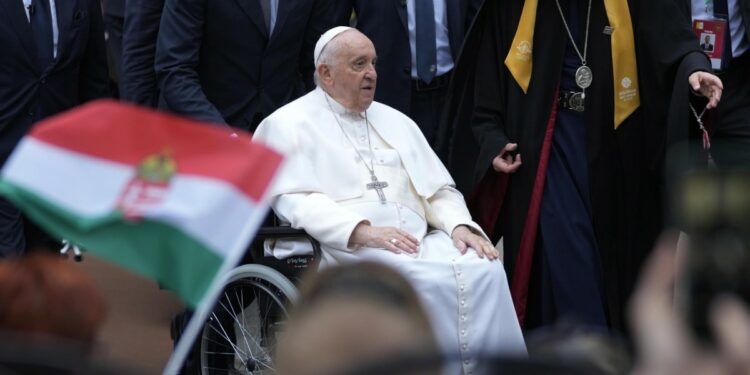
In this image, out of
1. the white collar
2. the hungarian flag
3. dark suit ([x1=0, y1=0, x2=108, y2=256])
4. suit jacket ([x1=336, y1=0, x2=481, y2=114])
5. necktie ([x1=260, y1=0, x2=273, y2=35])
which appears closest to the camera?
the hungarian flag

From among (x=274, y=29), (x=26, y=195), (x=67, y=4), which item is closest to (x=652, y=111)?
(x=274, y=29)

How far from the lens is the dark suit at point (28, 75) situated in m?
7.31

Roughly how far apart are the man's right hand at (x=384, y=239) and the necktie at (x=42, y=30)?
2.29 m

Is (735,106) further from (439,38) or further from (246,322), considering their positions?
(246,322)

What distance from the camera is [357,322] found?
2.39 m

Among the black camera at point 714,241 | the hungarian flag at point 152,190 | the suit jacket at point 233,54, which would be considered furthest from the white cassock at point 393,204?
the black camera at point 714,241

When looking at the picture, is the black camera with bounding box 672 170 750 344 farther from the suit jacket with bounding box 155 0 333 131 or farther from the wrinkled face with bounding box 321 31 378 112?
the suit jacket with bounding box 155 0 333 131

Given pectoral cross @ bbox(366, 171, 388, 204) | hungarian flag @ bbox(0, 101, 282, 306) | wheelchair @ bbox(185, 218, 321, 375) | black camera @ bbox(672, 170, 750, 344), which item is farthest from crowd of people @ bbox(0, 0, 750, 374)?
black camera @ bbox(672, 170, 750, 344)

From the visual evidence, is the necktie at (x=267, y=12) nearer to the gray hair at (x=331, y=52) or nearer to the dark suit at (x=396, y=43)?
the dark suit at (x=396, y=43)

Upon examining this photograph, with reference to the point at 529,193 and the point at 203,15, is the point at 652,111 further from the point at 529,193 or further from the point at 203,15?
the point at 203,15

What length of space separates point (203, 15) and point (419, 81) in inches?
48.0

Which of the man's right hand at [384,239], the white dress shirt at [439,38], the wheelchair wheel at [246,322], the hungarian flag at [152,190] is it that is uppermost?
the hungarian flag at [152,190]

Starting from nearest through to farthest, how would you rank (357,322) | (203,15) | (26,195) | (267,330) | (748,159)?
1. (357,322)
2. (26,195)
3. (267,330)
4. (748,159)
5. (203,15)

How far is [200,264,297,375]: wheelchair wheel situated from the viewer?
6.01 meters
